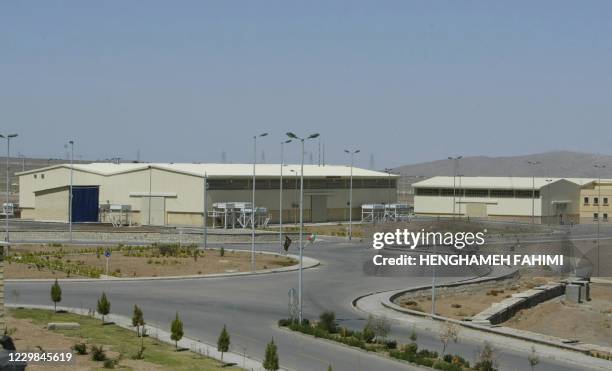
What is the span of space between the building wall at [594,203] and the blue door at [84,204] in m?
68.2

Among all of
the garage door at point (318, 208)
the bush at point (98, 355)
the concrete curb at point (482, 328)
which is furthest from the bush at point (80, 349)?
the garage door at point (318, 208)

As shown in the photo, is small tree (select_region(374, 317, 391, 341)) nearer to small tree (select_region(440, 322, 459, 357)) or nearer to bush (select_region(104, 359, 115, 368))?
small tree (select_region(440, 322, 459, 357))

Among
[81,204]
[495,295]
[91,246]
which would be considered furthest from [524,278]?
[81,204]

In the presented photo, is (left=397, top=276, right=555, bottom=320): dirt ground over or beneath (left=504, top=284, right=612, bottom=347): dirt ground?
over

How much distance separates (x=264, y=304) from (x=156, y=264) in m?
18.9

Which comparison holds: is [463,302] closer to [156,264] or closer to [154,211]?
[156,264]

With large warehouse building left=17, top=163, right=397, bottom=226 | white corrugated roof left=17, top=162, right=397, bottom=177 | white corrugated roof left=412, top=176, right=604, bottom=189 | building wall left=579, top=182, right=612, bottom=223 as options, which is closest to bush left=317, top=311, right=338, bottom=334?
large warehouse building left=17, top=163, right=397, bottom=226

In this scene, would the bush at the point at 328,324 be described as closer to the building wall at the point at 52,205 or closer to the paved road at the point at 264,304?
the paved road at the point at 264,304

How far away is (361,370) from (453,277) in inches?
1309

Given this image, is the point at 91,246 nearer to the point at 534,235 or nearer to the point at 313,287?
the point at 313,287

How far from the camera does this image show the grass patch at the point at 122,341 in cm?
3111

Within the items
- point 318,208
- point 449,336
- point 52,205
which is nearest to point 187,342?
point 449,336

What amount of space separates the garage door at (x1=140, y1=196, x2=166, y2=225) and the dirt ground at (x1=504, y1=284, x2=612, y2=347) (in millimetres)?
56239

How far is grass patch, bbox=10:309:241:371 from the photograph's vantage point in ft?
102
